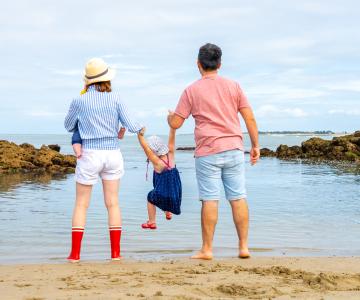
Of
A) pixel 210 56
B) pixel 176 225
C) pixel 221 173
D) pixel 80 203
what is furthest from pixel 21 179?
pixel 210 56

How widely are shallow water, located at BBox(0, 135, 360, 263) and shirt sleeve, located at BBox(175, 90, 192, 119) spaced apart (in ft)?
5.40

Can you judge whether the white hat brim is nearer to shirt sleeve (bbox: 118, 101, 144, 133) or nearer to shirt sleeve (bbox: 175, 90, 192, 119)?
shirt sleeve (bbox: 118, 101, 144, 133)

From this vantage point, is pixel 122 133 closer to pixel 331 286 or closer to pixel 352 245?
pixel 331 286

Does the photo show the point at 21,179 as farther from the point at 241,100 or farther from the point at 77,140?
the point at 241,100

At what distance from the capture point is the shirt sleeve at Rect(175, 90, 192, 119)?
6.03m

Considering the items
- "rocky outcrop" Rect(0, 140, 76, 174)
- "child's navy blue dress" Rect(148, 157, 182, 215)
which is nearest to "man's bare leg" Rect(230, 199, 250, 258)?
"child's navy blue dress" Rect(148, 157, 182, 215)

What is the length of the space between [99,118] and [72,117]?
10.9 inches

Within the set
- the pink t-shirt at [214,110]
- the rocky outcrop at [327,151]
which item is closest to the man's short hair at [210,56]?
the pink t-shirt at [214,110]

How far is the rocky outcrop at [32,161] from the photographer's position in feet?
71.0

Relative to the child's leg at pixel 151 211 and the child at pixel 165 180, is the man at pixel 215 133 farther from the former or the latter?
the child's leg at pixel 151 211

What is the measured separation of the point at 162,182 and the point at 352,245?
2.82m

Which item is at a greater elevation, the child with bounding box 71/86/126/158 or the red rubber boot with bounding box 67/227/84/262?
the child with bounding box 71/86/126/158

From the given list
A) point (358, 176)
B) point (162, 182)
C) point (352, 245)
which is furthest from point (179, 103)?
point (358, 176)

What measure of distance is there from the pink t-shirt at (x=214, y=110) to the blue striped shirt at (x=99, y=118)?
0.58m
